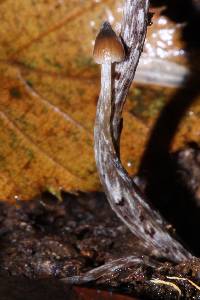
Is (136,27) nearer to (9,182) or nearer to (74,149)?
(74,149)

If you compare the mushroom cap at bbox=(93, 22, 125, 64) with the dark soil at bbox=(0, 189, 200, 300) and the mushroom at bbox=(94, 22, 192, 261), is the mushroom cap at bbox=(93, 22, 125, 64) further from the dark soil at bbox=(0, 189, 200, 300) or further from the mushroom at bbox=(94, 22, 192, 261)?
the dark soil at bbox=(0, 189, 200, 300)

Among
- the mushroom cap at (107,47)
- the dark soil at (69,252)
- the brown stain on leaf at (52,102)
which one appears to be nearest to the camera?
the mushroom cap at (107,47)

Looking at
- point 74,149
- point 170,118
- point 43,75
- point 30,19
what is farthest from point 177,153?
point 30,19

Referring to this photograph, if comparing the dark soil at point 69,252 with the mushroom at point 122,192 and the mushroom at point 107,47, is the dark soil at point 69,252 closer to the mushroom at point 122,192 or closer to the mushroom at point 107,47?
the mushroom at point 122,192

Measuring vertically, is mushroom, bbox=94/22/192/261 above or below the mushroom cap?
below

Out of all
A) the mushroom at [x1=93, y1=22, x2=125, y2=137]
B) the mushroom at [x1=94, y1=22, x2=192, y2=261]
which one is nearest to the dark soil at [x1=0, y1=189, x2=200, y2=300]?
the mushroom at [x1=94, y1=22, x2=192, y2=261]

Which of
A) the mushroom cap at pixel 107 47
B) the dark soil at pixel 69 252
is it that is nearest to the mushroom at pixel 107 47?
the mushroom cap at pixel 107 47
